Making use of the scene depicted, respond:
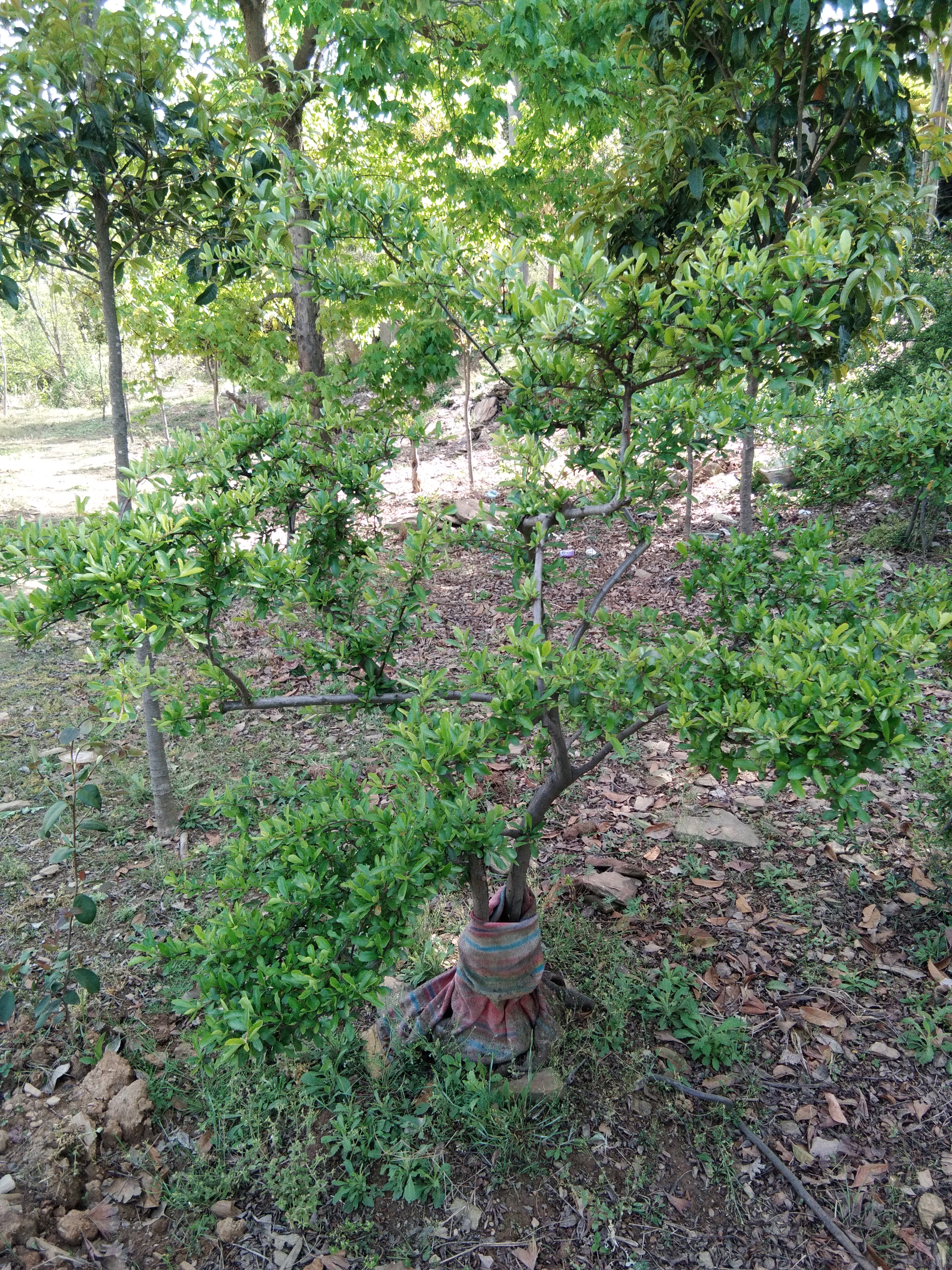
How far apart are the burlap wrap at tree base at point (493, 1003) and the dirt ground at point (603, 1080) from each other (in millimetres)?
154

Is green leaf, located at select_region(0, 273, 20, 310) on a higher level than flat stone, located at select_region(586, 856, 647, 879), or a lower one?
higher

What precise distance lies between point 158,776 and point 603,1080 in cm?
254

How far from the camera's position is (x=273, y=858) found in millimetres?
2342

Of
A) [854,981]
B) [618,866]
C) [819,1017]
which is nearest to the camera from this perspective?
[819,1017]

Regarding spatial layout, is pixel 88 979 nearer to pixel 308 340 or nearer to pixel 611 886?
pixel 611 886

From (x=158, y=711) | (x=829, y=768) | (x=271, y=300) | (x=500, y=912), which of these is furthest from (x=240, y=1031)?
(x=271, y=300)

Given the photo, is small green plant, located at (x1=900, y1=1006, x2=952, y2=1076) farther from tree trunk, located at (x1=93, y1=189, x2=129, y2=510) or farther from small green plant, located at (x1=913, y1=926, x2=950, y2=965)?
tree trunk, located at (x1=93, y1=189, x2=129, y2=510)

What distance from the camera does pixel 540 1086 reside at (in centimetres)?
265

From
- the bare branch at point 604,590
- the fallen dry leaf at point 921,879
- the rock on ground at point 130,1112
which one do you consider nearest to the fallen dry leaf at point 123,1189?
the rock on ground at point 130,1112

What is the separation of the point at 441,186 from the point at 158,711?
14.5 feet

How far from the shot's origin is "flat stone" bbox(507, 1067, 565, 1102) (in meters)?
2.62

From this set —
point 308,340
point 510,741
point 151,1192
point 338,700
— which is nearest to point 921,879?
point 510,741

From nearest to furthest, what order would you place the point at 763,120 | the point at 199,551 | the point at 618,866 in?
the point at 199,551 → the point at 618,866 → the point at 763,120

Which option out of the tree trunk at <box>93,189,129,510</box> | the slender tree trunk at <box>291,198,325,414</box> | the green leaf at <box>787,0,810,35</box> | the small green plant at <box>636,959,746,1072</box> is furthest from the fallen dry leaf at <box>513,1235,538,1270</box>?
the slender tree trunk at <box>291,198,325,414</box>
